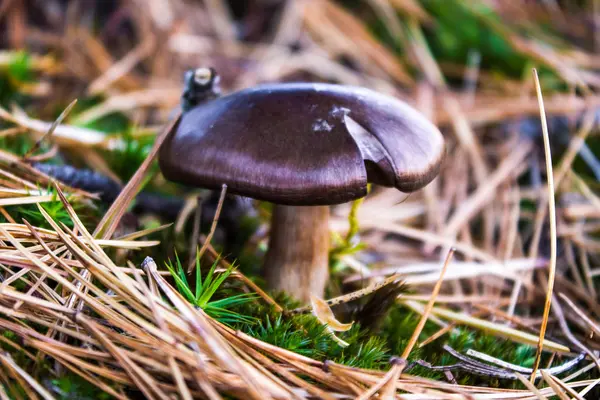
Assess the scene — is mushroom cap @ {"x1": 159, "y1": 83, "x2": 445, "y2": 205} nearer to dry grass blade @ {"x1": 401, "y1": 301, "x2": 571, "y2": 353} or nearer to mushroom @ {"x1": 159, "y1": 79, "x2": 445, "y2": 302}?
mushroom @ {"x1": 159, "y1": 79, "x2": 445, "y2": 302}

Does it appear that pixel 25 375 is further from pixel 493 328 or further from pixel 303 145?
pixel 493 328

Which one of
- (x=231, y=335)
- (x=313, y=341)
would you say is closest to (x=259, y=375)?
(x=231, y=335)

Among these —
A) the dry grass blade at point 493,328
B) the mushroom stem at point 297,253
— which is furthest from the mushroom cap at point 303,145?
the dry grass blade at point 493,328

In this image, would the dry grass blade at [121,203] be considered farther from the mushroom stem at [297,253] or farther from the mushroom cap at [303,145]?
the mushroom stem at [297,253]

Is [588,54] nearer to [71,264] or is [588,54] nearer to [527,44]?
[527,44]

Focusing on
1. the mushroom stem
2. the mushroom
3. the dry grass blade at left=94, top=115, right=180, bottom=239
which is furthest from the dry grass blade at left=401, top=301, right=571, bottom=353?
the dry grass blade at left=94, top=115, right=180, bottom=239

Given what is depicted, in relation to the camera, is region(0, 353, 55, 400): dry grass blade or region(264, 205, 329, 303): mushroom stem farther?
region(264, 205, 329, 303): mushroom stem
